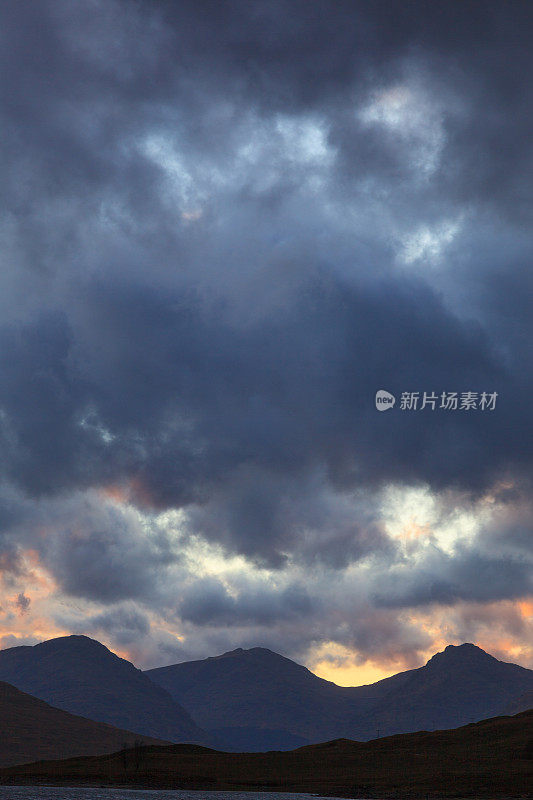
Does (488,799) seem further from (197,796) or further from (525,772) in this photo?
(197,796)

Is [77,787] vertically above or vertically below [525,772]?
below

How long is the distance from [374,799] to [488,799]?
904 inches

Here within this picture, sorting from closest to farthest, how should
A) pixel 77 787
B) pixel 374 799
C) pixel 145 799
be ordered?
pixel 145 799, pixel 374 799, pixel 77 787

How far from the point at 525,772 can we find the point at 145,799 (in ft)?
311

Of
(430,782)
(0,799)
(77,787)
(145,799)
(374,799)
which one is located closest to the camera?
(0,799)

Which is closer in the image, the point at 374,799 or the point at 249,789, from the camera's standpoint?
the point at 374,799

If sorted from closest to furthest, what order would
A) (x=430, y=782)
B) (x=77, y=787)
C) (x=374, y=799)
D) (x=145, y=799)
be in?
(x=145, y=799), (x=374, y=799), (x=430, y=782), (x=77, y=787)

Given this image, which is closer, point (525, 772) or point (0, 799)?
point (0, 799)

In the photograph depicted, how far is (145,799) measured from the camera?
501 feet

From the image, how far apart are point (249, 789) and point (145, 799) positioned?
1870 inches

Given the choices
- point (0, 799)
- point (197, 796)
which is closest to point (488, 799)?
point (197, 796)

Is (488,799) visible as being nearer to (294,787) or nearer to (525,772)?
(525,772)

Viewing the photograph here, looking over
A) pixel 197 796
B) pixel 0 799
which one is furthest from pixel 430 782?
pixel 0 799

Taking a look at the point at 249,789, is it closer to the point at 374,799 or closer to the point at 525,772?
the point at 374,799
